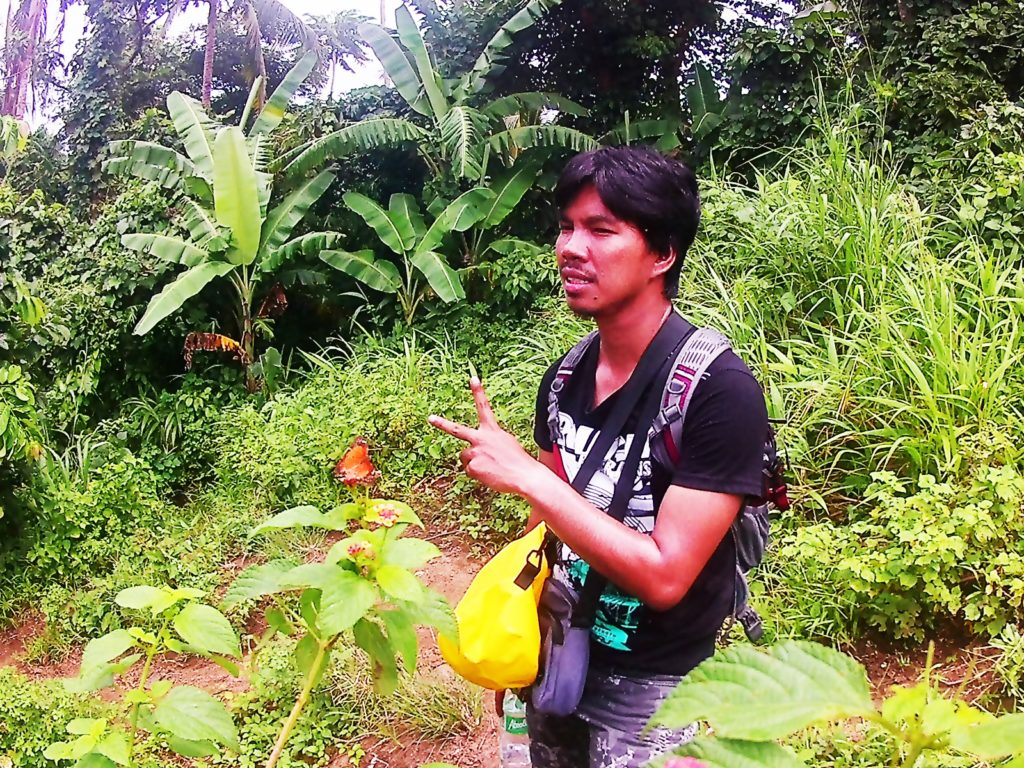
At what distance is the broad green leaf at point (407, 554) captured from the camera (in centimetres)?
99

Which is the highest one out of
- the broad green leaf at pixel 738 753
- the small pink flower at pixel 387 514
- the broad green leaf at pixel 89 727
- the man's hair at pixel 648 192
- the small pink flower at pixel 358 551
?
the man's hair at pixel 648 192

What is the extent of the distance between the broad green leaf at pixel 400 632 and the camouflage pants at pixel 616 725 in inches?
19.2

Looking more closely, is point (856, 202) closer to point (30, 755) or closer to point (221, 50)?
point (30, 755)

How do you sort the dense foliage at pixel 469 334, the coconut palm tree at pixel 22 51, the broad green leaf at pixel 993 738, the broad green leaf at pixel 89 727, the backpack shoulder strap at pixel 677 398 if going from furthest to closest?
the coconut palm tree at pixel 22 51 → the dense foliage at pixel 469 334 → the backpack shoulder strap at pixel 677 398 → the broad green leaf at pixel 89 727 → the broad green leaf at pixel 993 738

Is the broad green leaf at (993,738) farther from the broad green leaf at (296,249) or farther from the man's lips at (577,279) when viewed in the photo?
the broad green leaf at (296,249)

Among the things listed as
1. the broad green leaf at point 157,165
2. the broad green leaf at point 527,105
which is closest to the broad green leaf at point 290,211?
the broad green leaf at point 157,165

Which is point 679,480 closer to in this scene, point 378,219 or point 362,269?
point 362,269

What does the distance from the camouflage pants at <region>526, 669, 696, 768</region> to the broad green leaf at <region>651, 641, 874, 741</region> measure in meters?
0.89

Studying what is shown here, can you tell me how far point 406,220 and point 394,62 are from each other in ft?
5.10

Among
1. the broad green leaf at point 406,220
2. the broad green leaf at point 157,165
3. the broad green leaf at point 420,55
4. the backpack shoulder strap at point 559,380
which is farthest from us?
the broad green leaf at point 420,55

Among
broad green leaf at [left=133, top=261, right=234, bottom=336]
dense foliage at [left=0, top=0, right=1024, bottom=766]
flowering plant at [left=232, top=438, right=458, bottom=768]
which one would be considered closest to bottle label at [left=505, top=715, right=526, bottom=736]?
dense foliage at [left=0, top=0, right=1024, bottom=766]

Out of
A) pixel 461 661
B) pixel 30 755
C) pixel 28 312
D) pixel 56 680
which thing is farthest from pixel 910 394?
pixel 28 312

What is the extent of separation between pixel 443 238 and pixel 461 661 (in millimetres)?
6010

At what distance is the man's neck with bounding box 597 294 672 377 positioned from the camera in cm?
137
